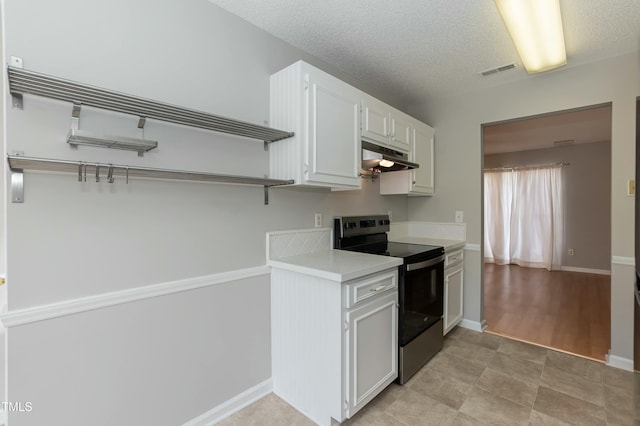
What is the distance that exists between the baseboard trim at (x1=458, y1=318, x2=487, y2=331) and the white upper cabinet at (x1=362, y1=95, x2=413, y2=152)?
1.88 metres

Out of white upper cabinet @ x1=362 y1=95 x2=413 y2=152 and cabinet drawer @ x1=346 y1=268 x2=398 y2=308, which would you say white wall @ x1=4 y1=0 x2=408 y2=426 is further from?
white upper cabinet @ x1=362 y1=95 x2=413 y2=152

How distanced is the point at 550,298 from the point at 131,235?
16.1 feet

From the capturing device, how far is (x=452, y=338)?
2857mm

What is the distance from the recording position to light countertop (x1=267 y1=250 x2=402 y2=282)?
64.7 inches

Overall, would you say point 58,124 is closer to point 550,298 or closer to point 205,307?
point 205,307

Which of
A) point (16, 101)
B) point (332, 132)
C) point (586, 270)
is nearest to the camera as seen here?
point (16, 101)

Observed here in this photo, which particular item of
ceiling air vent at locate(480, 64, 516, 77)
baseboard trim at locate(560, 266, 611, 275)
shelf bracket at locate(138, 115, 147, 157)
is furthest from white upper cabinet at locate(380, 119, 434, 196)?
baseboard trim at locate(560, 266, 611, 275)

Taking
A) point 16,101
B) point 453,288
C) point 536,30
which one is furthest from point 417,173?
point 16,101

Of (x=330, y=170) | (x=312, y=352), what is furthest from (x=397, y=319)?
(x=330, y=170)

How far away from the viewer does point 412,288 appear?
217 centimetres

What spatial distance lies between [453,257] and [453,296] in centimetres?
38

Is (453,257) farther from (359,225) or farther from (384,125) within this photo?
(384,125)

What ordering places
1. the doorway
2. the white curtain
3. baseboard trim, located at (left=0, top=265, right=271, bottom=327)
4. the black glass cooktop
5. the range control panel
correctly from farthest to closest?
the white curtain
the doorway
the range control panel
the black glass cooktop
baseboard trim, located at (left=0, top=265, right=271, bottom=327)

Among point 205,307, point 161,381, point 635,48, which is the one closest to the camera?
point 161,381
